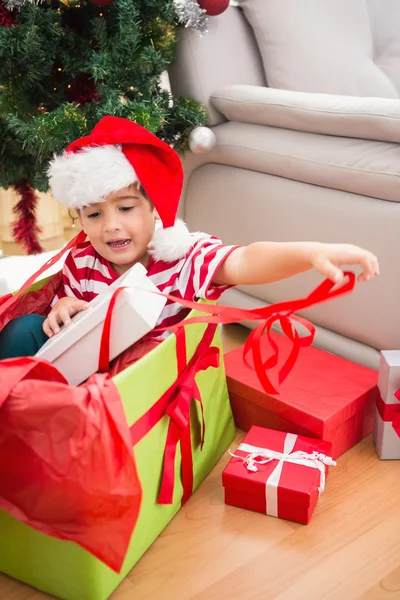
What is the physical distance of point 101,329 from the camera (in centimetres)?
91

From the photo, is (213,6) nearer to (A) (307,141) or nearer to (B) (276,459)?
(A) (307,141)

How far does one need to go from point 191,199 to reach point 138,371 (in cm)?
92

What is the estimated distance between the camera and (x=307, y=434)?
110 centimetres

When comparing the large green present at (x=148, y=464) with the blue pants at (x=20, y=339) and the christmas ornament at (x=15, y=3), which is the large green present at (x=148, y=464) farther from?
the christmas ornament at (x=15, y=3)

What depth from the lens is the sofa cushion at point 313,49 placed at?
1576mm

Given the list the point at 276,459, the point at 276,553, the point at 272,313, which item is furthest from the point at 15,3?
the point at 276,553

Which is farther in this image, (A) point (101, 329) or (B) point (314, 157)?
(B) point (314, 157)

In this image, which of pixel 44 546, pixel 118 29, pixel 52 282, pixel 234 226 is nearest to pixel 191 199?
pixel 234 226

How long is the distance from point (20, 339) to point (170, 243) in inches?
12.3

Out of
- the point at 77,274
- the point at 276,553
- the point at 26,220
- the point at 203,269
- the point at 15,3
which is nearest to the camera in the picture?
the point at 276,553

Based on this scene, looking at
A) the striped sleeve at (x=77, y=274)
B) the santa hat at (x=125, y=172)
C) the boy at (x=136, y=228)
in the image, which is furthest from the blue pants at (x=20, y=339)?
the santa hat at (x=125, y=172)

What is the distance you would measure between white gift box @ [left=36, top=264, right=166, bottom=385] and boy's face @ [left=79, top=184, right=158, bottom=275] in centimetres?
11

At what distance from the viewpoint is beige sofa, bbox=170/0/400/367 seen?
48.4 inches

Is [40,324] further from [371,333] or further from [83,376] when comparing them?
[371,333]
